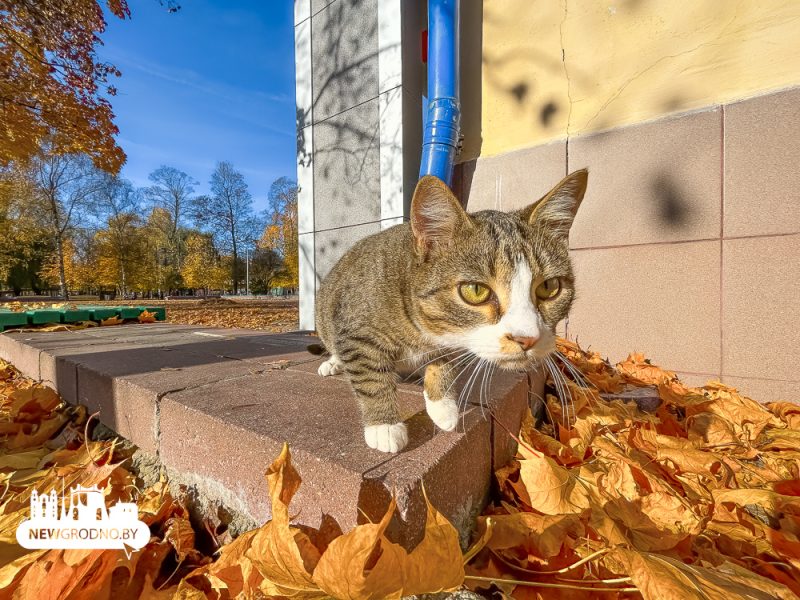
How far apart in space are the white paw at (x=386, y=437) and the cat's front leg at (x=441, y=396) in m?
0.16

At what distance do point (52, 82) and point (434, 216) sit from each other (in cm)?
886

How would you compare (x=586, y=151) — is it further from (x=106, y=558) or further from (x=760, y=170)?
(x=106, y=558)

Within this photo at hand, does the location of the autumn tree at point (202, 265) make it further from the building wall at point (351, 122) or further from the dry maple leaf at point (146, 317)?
the building wall at point (351, 122)

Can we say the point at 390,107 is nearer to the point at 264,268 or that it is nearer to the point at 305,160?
the point at 305,160

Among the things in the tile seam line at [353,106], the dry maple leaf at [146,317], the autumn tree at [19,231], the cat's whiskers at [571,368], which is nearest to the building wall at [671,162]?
the cat's whiskers at [571,368]

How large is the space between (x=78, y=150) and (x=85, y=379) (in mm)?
8268

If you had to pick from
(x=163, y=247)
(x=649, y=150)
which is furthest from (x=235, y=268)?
(x=649, y=150)

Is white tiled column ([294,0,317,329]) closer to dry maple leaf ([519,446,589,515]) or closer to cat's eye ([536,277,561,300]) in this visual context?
cat's eye ([536,277,561,300])

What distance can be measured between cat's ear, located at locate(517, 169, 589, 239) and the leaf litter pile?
913 millimetres

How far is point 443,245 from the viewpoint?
1450 mm

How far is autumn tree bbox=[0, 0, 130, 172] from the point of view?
5.84 m

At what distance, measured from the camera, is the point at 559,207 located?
5.04ft

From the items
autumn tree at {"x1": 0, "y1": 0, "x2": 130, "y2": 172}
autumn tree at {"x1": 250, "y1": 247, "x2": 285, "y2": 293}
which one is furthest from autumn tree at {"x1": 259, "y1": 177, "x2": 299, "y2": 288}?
autumn tree at {"x1": 0, "y1": 0, "x2": 130, "y2": 172}

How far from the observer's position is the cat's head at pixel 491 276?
4.01 feet
